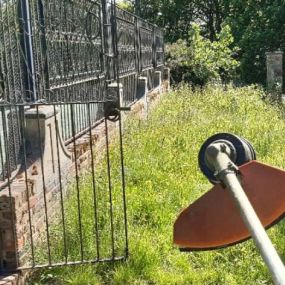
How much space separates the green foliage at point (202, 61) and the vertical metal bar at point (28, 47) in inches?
528

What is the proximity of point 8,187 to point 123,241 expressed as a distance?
37.8 inches

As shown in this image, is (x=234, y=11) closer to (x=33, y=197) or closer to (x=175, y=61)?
(x=175, y=61)

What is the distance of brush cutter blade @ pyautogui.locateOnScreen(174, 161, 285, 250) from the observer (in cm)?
142

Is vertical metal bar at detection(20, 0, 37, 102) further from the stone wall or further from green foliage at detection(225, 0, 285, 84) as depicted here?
green foliage at detection(225, 0, 285, 84)

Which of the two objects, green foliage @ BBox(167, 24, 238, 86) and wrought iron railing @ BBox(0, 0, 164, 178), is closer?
wrought iron railing @ BBox(0, 0, 164, 178)

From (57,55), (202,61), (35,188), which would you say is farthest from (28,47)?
(202,61)

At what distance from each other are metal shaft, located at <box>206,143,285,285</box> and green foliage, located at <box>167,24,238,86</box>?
16342 millimetres

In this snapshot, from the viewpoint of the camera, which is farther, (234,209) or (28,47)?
(28,47)

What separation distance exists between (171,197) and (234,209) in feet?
11.9

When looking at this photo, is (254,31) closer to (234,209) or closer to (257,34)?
(257,34)

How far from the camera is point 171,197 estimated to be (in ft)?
16.5

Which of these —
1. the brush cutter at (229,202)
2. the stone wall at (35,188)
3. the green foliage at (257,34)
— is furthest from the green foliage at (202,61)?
the brush cutter at (229,202)

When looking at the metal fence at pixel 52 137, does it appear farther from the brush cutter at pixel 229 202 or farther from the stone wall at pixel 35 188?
the brush cutter at pixel 229 202

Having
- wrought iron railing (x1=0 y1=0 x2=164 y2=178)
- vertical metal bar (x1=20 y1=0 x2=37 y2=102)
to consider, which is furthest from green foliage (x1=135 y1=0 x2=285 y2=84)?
vertical metal bar (x1=20 y1=0 x2=37 y2=102)
